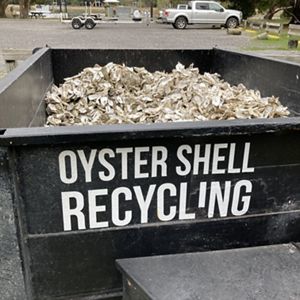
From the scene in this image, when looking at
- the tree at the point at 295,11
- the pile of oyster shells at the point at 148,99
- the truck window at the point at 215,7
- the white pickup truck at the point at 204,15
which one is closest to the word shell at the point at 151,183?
the pile of oyster shells at the point at 148,99

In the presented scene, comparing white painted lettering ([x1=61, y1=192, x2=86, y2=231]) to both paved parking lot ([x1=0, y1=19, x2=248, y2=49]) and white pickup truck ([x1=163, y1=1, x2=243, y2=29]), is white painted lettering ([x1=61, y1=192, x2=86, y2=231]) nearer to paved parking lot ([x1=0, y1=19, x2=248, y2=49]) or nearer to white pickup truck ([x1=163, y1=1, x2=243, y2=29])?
paved parking lot ([x1=0, y1=19, x2=248, y2=49])

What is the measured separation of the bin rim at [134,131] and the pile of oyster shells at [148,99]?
1.19m

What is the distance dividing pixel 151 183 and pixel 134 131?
215mm

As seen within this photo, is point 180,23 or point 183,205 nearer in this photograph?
point 183,205

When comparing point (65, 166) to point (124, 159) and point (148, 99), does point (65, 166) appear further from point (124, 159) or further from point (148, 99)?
point (148, 99)

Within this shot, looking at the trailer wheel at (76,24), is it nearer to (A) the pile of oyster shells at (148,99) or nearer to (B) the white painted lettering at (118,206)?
(A) the pile of oyster shells at (148,99)

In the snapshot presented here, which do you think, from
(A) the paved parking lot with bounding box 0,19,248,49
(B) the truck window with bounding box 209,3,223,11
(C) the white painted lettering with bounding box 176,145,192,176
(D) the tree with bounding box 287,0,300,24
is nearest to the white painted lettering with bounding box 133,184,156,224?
(C) the white painted lettering with bounding box 176,145,192,176

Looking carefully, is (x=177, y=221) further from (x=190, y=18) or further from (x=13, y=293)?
(x=190, y=18)

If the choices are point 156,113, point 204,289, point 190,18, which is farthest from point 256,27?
point 204,289

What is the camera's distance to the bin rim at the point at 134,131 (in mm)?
1226

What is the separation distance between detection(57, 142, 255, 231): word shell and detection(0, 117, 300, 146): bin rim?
6cm

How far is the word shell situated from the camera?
4.34 feet

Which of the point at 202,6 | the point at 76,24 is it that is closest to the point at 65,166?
the point at 76,24

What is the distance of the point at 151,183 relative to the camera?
1386 mm
